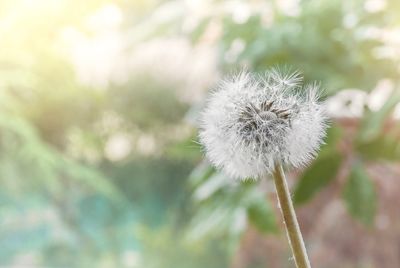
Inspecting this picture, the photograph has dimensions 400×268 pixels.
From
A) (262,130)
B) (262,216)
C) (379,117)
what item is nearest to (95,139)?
(262,216)

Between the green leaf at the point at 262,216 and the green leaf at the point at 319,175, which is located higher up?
the green leaf at the point at 319,175

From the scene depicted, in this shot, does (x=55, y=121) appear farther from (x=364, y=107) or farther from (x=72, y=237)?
(x=364, y=107)

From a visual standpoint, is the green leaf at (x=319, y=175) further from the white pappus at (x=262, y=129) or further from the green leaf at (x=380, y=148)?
the white pappus at (x=262, y=129)

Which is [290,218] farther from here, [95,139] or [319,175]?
[95,139]

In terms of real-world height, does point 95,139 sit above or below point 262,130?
above

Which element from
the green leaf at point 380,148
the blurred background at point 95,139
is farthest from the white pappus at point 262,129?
the blurred background at point 95,139

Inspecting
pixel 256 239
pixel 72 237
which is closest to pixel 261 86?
pixel 256 239

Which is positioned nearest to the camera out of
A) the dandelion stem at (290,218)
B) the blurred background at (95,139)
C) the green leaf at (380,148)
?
the dandelion stem at (290,218)
